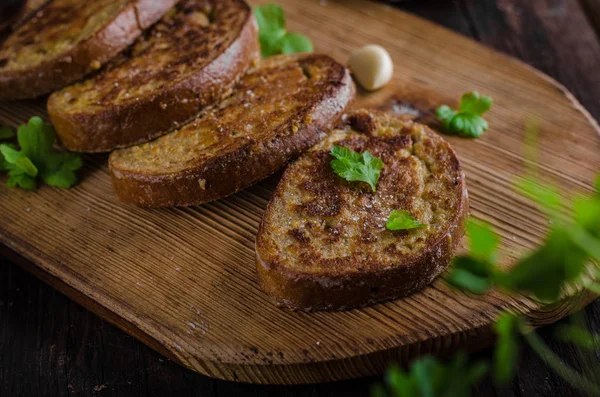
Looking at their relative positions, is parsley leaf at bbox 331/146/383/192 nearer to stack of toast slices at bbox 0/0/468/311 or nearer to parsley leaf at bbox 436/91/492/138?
stack of toast slices at bbox 0/0/468/311

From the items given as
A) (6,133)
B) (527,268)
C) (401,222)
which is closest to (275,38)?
(6,133)

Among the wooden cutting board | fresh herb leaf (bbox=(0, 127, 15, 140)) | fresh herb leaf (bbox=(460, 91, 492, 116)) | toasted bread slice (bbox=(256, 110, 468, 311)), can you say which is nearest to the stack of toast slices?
toasted bread slice (bbox=(256, 110, 468, 311))

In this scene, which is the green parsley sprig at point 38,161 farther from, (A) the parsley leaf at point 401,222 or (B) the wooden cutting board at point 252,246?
(A) the parsley leaf at point 401,222

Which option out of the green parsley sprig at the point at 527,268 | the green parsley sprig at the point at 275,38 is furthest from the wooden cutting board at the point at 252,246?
the green parsley sprig at the point at 527,268

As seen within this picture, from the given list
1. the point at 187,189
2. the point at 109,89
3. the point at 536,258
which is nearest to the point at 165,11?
the point at 109,89

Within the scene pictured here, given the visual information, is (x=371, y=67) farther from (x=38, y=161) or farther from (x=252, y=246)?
(x=38, y=161)
